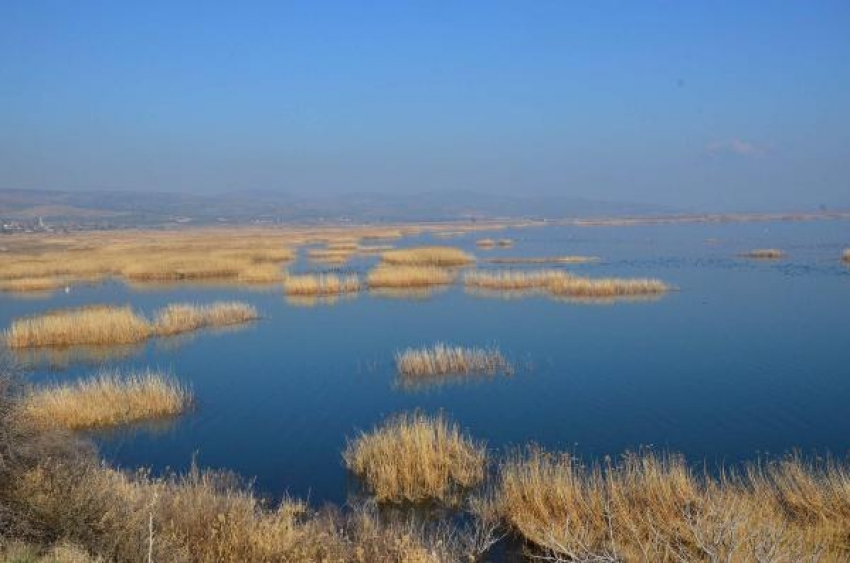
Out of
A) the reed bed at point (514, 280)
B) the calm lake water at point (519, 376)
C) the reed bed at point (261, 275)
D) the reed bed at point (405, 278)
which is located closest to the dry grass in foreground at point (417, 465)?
the calm lake water at point (519, 376)

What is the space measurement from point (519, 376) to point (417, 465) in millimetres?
7865

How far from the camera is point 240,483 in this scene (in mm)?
11961

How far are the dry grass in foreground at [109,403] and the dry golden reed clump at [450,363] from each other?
581 cm

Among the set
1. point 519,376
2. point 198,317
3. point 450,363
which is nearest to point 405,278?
point 198,317

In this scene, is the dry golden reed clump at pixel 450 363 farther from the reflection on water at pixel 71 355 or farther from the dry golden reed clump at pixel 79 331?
the dry golden reed clump at pixel 79 331

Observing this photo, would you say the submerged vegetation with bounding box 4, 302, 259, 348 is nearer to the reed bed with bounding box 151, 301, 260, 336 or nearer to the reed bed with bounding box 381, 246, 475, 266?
the reed bed with bounding box 151, 301, 260, 336

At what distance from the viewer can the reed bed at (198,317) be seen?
26156mm

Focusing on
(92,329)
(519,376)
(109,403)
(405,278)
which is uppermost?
(405,278)

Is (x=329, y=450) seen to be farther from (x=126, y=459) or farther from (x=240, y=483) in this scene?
(x=126, y=459)

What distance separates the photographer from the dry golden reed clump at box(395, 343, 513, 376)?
755 inches

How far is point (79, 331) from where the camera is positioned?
24391mm

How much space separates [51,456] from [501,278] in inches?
1204

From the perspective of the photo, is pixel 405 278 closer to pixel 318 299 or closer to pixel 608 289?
pixel 318 299

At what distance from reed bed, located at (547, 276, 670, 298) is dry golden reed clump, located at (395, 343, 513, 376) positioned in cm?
1371
